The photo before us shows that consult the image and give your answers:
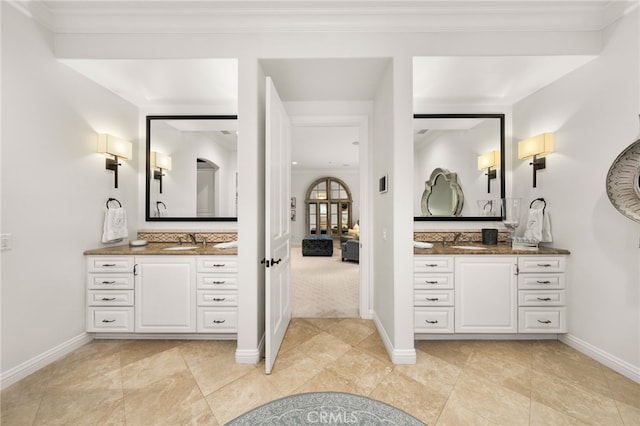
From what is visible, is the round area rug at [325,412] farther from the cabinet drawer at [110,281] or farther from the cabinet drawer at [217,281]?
the cabinet drawer at [110,281]

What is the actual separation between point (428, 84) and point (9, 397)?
164 inches

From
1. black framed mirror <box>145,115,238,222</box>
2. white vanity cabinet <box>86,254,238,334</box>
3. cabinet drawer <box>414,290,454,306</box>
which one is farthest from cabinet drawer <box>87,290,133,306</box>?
cabinet drawer <box>414,290,454,306</box>

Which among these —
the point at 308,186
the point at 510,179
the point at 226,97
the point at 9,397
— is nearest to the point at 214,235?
the point at 226,97

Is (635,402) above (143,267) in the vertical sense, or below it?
below

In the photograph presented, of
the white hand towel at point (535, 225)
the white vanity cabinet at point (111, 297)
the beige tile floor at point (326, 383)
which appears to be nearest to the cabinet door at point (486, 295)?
the beige tile floor at point (326, 383)

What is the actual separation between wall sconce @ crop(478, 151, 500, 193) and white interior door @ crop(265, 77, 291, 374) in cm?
226

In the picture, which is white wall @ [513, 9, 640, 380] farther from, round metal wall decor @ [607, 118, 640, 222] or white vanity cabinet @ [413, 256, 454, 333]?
white vanity cabinet @ [413, 256, 454, 333]

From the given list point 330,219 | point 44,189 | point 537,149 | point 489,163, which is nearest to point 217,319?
point 44,189

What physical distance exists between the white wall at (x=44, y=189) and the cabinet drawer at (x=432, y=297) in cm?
311

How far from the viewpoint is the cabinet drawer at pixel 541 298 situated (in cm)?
252

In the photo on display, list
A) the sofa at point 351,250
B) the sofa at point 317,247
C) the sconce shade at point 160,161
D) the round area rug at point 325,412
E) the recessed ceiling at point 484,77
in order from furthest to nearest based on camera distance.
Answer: the sofa at point 317,247 < the sofa at point 351,250 < the sconce shade at point 160,161 < the recessed ceiling at point 484,77 < the round area rug at point 325,412

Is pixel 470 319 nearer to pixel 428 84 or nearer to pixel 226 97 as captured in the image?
pixel 428 84

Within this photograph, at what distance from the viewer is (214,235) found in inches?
127

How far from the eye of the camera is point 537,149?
2.72m
